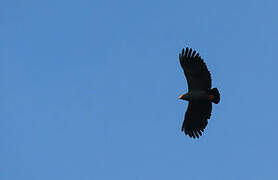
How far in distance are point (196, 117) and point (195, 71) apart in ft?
8.90

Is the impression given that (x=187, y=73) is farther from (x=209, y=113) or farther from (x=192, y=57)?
(x=209, y=113)

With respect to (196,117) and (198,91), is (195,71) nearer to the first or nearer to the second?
(198,91)

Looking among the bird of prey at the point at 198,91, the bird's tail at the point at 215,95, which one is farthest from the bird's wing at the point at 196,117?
the bird's tail at the point at 215,95

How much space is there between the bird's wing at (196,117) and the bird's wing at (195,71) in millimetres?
1006

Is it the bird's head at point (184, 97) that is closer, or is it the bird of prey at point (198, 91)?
the bird of prey at point (198, 91)

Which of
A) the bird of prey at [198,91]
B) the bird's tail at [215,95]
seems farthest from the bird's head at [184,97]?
the bird's tail at [215,95]

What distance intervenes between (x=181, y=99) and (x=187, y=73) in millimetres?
1652

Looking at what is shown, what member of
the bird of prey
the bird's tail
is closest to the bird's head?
the bird of prey

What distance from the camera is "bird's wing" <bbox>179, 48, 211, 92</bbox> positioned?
75.4ft

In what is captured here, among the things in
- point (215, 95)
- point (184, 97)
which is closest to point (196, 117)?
point (184, 97)

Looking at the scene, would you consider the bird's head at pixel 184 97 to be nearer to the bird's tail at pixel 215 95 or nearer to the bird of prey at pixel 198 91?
the bird of prey at pixel 198 91

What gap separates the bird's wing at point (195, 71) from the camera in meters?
23.0

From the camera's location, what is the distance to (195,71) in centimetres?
2316

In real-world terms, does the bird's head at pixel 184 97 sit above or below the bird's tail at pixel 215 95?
above
